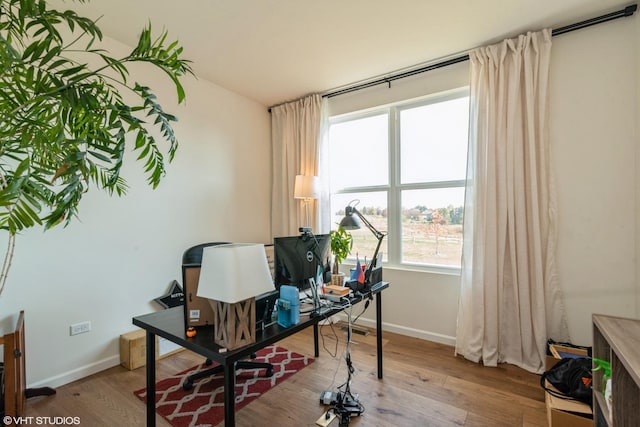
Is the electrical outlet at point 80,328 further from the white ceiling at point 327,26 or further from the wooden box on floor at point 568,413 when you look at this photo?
the wooden box on floor at point 568,413

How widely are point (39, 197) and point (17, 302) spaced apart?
1.72 meters

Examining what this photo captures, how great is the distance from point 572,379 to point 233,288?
205 cm

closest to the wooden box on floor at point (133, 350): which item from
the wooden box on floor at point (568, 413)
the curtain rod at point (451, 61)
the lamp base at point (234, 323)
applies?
the lamp base at point (234, 323)

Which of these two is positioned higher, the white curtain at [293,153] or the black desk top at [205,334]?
the white curtain at [293,153]

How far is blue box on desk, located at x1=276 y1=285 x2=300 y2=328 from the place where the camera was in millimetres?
1507

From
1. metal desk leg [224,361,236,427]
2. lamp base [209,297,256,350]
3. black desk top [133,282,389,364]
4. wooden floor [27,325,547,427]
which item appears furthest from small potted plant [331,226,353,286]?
metal desk leg [224,361,236,427]

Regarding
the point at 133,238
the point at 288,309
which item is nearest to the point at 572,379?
the point at 288,309

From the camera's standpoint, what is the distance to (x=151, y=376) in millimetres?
1550

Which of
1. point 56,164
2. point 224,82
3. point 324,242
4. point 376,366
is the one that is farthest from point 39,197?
point 224,82

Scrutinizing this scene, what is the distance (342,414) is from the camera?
1.80 metres

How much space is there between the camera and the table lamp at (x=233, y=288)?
123cm

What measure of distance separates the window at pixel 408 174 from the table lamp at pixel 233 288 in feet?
7.04

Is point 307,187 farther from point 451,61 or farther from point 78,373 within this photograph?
point 78,373

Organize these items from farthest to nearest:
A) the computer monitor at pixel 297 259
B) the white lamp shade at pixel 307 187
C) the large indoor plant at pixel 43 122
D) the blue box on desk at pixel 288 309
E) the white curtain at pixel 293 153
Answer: the white curtain at pixel 293 153, the white lamp shade at pixel 307 187, the computer monitor at pixel 297 259, the blue box on desk at pixel 288 309, the large indoor plant at pixel 43 122
